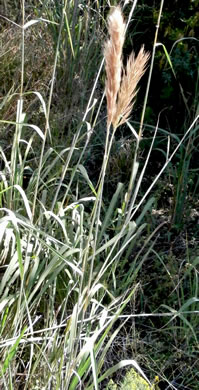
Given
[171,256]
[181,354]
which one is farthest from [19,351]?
[171,256]

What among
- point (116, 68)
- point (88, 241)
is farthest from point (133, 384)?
point (116, 68)

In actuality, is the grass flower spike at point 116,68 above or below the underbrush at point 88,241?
above

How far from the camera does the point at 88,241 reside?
6.39 ft

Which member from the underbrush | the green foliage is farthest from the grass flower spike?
the green foliage

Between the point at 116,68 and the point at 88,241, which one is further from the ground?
the point at 116,68

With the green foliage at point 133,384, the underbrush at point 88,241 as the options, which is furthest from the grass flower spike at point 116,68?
the green foliage at point 133,384

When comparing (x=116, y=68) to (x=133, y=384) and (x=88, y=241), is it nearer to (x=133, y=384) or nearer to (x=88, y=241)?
(x=88, y=241)

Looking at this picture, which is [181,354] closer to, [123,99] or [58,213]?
[58,213]

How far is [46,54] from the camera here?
418 centimetres

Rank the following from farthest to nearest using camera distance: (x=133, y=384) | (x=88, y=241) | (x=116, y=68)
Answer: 1. (x=133, y=384)
2. (x=88, y=241)
3. (x=116, y=68)

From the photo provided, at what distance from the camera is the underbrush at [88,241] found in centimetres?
205

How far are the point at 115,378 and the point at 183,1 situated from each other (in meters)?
2.25

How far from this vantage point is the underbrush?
2051mm

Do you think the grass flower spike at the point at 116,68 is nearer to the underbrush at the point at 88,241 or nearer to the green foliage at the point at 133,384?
the underbrush at the point at 88,241
